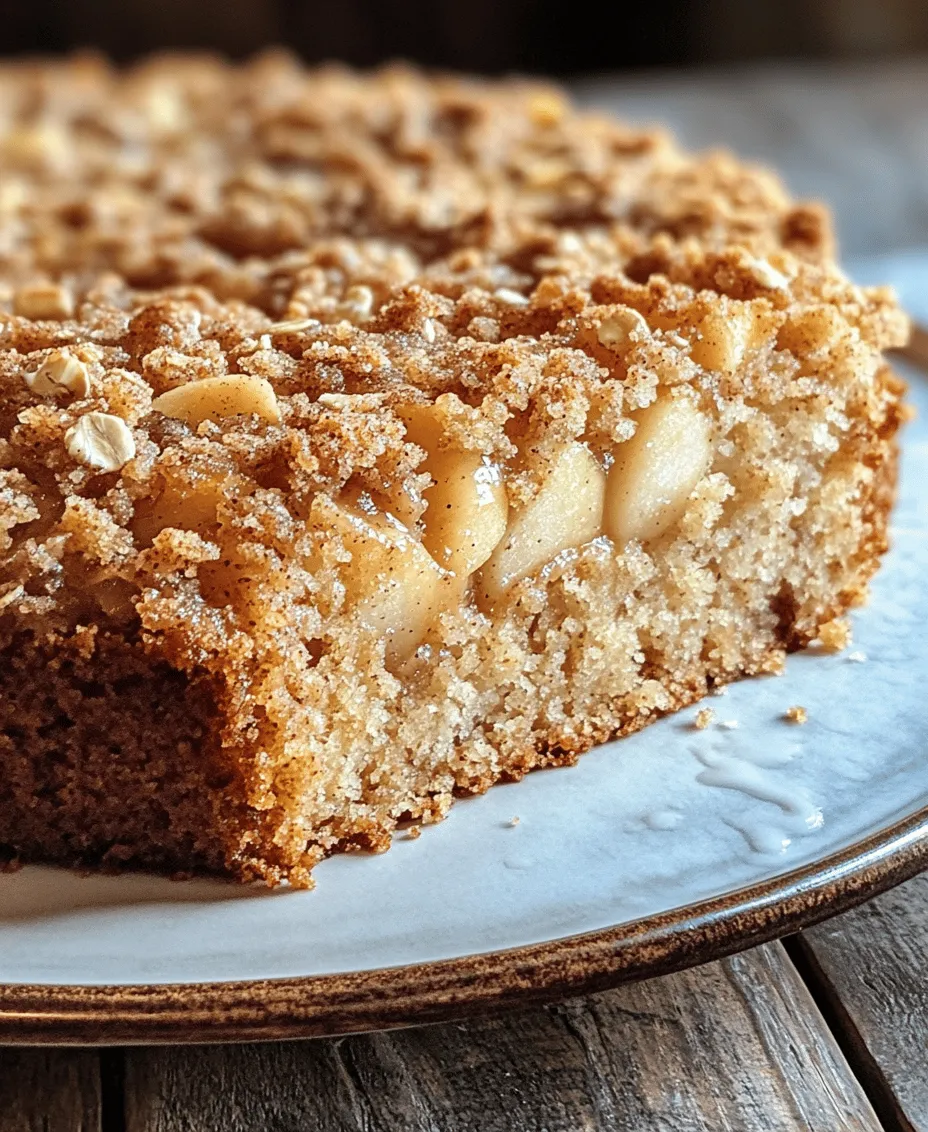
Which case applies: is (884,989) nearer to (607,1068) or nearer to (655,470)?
(607,1068)

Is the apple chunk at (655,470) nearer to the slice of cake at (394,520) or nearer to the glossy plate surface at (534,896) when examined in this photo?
the slice of cake at (394,520)

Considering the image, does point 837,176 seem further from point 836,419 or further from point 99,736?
point 99,736

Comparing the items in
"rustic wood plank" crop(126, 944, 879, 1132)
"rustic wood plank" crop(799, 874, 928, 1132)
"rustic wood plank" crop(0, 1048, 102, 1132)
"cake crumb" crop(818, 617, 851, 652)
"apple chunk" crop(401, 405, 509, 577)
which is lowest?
"rustic wood plank" crop(0, 1048, 102, 1132)

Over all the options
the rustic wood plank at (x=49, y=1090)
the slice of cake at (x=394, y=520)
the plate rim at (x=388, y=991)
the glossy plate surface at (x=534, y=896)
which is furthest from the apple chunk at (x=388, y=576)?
the rustic wood plank at (x=49, y=1090)

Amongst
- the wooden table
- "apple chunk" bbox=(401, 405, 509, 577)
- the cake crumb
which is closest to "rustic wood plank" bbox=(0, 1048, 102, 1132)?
the wooden table

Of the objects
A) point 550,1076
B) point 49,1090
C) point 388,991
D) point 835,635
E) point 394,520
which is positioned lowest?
point 49,1090

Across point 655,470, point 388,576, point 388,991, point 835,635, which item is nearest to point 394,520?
point 388,576

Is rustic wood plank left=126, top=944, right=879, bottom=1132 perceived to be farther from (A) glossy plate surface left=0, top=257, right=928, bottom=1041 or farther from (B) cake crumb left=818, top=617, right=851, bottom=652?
(B) cake crumb left=818, top=617, right=851, bottom=652
